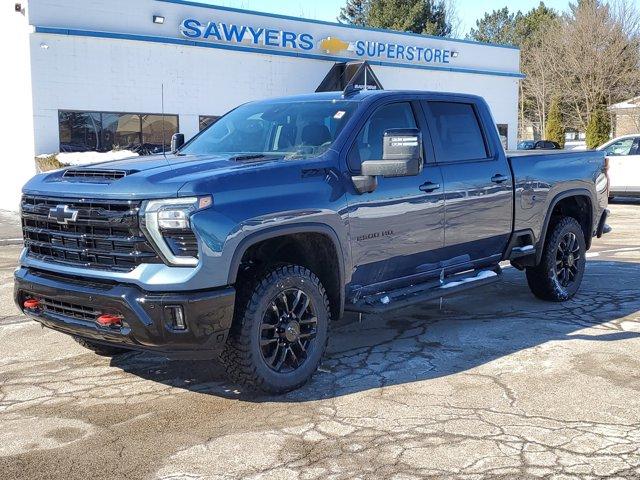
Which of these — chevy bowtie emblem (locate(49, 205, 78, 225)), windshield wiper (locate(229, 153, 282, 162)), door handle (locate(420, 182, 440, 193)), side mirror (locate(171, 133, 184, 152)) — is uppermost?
side mirror (locate(171, 133, 184, 152))

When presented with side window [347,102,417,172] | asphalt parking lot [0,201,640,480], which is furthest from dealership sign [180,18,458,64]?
side window [347,102,417,172]

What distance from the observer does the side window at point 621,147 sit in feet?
61.6

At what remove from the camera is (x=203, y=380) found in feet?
17.0

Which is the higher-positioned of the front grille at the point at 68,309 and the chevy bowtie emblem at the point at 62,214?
the chevy bowtie emblem at the point at 62,214

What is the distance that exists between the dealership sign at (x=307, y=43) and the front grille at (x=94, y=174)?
1494 centimetres

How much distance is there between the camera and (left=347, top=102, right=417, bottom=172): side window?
5.33 meters

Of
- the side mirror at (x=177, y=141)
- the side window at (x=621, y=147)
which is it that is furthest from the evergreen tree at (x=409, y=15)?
the side mirror at (x=177, y=141)

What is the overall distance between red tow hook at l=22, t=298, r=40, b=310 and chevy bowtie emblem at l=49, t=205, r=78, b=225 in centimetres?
58

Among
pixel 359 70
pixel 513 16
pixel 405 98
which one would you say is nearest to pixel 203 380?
pixel 405 98

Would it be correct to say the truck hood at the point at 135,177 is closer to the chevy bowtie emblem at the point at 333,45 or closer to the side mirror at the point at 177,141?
the side mirror at the point at 177,141

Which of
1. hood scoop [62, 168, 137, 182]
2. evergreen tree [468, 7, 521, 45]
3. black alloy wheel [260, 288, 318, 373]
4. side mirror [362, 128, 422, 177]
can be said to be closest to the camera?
hood scoop [62, 168, 137, 182]

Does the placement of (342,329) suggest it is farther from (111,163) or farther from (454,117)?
(111,163)

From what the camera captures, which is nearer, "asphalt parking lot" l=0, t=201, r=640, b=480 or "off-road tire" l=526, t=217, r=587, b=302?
"asphalt parking lot" l=0, t=201, r=640, b=480

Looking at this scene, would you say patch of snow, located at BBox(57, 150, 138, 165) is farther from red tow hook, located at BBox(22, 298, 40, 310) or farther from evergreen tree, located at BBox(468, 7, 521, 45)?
evergreen tree, located at BBox(468, 7, 521, 45)
